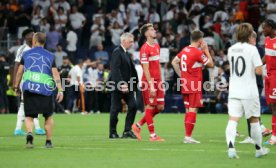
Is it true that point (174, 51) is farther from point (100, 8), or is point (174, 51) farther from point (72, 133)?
point (72, 133)

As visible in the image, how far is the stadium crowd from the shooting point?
35500mm

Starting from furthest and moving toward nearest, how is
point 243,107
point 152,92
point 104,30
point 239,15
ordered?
point 104,30
point 239,15
point 152,92
point 243,107

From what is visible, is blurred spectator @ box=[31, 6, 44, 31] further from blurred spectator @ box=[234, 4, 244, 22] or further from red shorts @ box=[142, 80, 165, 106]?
red shorts @ box=[142, 80, 165, 106]

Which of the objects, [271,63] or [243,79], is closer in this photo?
[243,79]

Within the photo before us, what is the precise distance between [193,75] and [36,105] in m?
3.70

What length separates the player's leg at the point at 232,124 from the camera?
14164 millimetres

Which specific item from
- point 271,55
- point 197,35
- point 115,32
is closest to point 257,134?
point 271,55

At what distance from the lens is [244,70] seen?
14.3 meters

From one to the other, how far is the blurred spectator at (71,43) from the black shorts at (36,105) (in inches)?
825

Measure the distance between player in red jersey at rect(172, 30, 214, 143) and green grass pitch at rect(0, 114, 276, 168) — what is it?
0.60m

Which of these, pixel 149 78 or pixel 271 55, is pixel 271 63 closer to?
pixel 271 55

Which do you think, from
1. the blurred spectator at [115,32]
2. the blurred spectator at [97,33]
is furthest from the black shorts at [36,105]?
the blurred spectator at [97,33]

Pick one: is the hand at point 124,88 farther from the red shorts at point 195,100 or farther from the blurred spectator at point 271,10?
the blurred spectator at point 271,10

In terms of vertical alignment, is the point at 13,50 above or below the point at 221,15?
below
